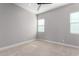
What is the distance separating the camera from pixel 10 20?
3.33m

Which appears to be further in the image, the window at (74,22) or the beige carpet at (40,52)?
the window at (74,22)

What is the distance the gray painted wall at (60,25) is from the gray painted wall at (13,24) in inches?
60.4

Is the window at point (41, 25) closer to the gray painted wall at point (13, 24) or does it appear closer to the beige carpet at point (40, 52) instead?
the gray painted wall at point (13, 24)

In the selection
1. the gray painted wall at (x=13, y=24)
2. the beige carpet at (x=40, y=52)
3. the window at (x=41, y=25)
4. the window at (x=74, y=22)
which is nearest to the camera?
the beige carpet at (x=40, y=52)

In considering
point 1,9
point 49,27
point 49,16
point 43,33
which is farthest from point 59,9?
point 1,9

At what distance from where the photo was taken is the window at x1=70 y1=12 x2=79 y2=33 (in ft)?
11.3

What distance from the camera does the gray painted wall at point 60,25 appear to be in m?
3.52

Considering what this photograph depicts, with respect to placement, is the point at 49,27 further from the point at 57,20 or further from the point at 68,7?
the point at 68,7

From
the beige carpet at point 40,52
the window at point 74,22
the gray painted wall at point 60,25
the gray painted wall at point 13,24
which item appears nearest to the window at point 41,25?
the gray painted wall at point 60,25

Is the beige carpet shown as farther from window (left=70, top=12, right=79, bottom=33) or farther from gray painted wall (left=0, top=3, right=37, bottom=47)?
window (left=70, top=12, right=79, bottom=33)

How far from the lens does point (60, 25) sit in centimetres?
405

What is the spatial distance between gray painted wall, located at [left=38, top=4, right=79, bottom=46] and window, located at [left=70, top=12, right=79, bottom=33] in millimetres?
157

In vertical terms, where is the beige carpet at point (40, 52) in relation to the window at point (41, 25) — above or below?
below

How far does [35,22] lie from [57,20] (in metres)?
2.11
